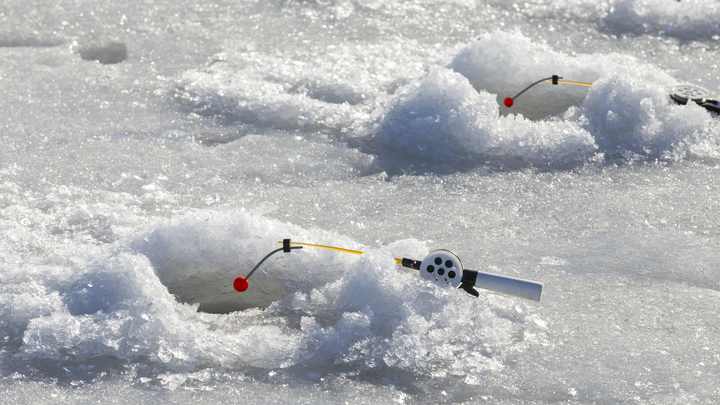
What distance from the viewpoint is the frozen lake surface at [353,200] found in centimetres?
209

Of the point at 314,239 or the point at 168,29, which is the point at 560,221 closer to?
the point at 314,239

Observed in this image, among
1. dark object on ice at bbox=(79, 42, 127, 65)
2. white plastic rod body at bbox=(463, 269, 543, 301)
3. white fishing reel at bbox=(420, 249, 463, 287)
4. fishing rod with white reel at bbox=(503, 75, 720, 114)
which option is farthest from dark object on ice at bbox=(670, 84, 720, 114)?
dark object on ice at bbox=(79, 42, 127, 65)

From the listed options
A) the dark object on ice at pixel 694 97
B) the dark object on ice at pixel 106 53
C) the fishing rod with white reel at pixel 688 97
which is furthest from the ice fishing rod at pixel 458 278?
the dark object on ice at pixel 106 53

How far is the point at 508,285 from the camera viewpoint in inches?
87.2

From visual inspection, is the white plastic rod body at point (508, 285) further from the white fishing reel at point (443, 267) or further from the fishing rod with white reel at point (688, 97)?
the fishing rod with white reel at point (688, 97)

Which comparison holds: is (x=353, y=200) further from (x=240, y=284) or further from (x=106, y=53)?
(x=106, y=53)

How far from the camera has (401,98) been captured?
3.50 m

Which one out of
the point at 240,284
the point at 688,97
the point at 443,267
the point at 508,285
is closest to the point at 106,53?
the point at 240,284

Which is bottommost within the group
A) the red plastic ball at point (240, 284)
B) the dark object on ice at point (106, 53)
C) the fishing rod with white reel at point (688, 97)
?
the red plastic ball at point (240, 284)

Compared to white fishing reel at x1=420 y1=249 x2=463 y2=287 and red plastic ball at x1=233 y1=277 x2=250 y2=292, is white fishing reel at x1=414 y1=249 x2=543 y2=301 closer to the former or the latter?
white fishing reel at x1=420 y1=249 x2=463 y2=287

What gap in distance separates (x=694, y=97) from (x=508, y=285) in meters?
2.05

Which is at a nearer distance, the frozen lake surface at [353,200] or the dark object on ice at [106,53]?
the frozen lake surface at [353,200]

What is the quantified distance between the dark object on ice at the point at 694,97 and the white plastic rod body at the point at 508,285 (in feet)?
6.34

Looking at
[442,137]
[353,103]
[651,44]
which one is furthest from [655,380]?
[651,44]
